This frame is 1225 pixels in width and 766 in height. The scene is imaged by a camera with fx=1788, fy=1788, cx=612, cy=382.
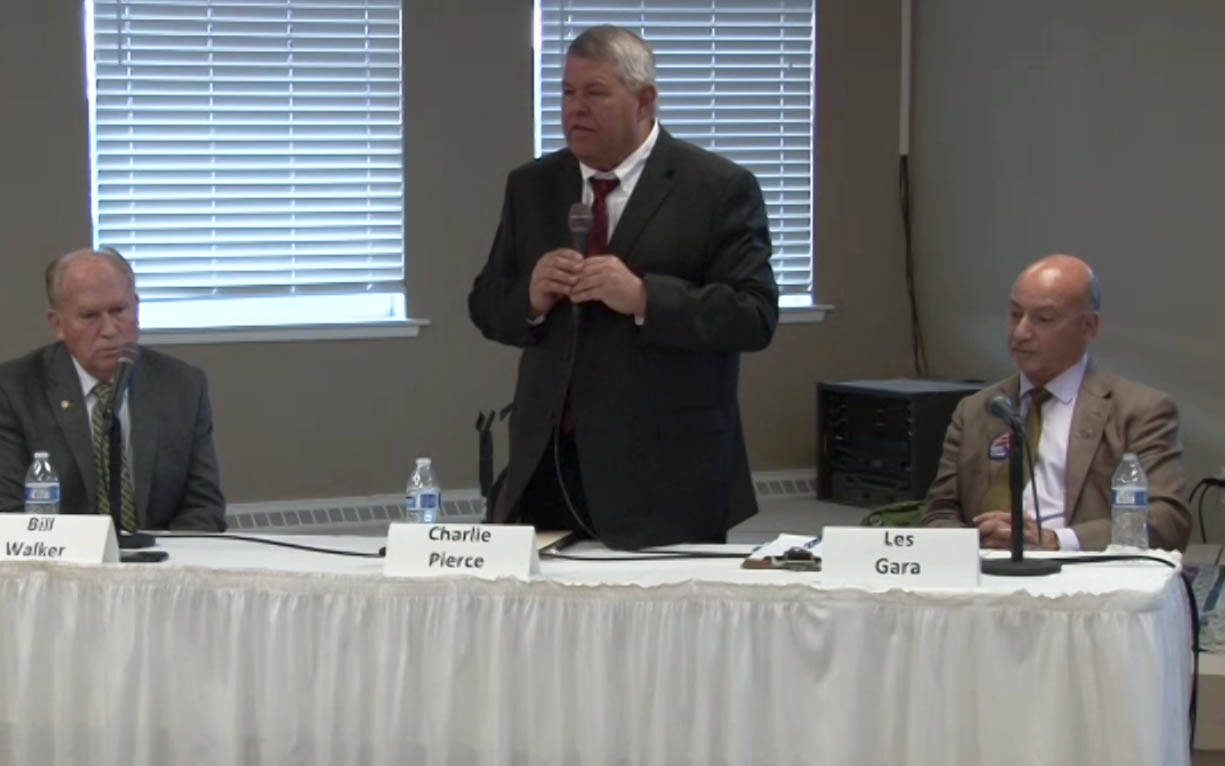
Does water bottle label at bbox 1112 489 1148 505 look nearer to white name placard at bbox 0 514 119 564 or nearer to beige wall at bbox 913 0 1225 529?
white name placard at bbox 0 514 119 564

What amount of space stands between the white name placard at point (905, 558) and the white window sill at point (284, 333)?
3.97 m

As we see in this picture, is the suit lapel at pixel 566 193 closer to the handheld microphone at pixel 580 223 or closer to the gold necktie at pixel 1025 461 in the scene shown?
the handheld microphone at pixel 580 223

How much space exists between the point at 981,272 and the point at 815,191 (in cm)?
70

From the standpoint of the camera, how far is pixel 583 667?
97.0 inches

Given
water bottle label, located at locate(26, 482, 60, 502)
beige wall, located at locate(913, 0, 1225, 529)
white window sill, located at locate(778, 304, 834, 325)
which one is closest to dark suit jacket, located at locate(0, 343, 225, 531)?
water bottle label, located at locate(26, 482, 60, 502)

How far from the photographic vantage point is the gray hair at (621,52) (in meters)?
3.04

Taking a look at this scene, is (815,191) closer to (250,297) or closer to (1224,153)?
(1224,153)

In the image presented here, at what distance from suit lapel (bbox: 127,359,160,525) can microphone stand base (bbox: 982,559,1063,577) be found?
5.30 ft

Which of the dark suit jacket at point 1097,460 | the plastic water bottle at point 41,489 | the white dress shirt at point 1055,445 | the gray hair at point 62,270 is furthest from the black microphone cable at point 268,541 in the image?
the white dress shirt at point 1055,445

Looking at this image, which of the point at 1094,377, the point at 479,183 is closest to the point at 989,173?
the point at 479,183

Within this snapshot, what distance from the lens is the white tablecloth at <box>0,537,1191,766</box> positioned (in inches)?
91.5

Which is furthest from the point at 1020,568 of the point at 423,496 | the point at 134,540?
the point at 134,540

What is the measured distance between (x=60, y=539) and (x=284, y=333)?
139 inches

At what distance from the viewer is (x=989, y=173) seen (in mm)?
6613
